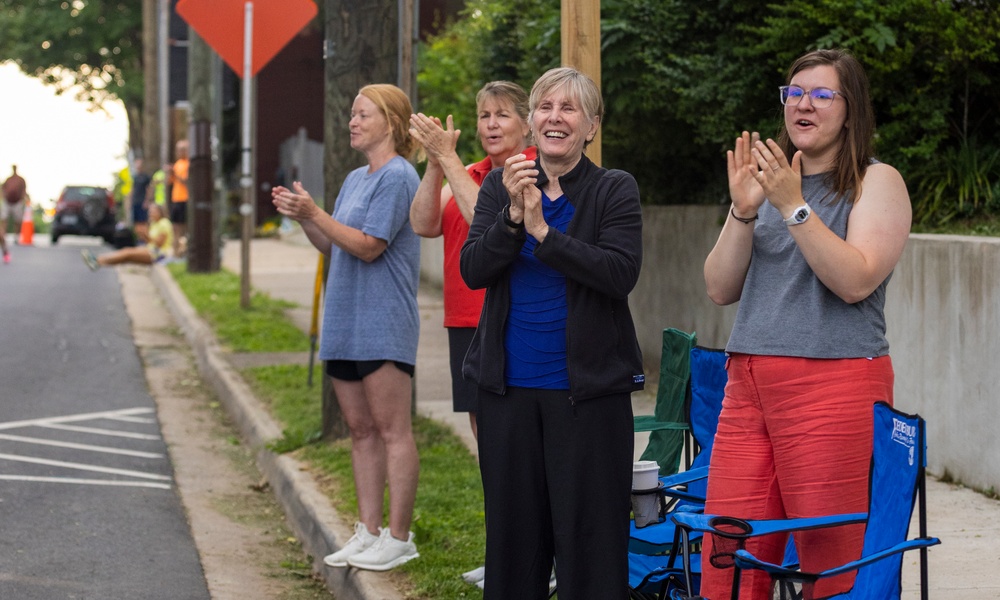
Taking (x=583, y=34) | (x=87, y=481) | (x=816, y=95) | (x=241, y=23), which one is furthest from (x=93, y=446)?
(x=816, y=95)

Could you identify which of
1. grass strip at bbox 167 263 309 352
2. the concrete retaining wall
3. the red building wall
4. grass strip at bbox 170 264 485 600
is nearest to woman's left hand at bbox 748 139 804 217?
grass strip at bbox 170 264 485 600

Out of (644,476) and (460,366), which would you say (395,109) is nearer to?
(460,366)

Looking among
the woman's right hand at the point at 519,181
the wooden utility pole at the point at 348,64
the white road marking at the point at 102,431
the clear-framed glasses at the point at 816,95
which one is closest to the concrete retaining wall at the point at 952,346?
the clear-framed glasses at the point at 816,95

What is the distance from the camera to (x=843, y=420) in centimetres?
353

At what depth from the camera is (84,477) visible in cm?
780

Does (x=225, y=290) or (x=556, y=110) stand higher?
(x=556, y=110)

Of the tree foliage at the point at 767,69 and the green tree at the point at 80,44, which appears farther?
the green tree at the point at 80,44

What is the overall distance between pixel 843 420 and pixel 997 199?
4389mm

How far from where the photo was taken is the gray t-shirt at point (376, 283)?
5.38 meters

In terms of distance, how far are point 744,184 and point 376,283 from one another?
220cm

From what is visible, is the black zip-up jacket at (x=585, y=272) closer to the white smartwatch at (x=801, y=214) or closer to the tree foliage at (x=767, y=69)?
the white smartwatch at (x=801, y=214)

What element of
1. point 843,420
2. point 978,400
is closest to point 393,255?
point 843,420

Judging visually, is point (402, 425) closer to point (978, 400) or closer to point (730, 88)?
point (978, 400)

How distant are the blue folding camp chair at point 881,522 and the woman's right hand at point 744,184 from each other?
23.8 inches
